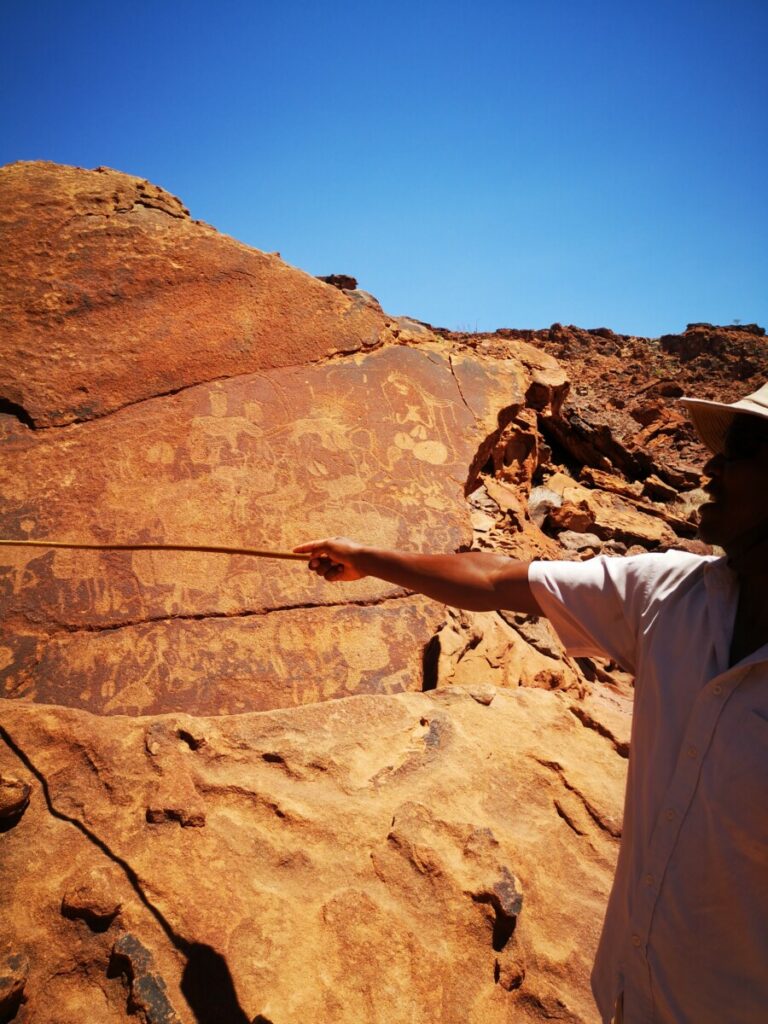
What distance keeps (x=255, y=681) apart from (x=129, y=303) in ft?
6.02

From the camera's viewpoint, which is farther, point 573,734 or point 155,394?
point 155,394

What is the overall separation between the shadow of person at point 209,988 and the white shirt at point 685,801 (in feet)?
2.40

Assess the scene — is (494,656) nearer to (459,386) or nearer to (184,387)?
(459,386)

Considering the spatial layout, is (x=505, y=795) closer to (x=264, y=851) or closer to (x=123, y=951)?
(x=264, y=851)

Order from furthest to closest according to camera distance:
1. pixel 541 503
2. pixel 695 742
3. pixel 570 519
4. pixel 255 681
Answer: pixel 541 503
pixel 570 519
pixel 255 681
pixel 695 742

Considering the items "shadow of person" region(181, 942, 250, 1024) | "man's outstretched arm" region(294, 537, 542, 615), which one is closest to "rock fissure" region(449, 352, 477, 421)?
"man's outstretched arm" region(294, 537, 542, 615)

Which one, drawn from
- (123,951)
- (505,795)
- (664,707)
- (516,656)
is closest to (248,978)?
(123,951)

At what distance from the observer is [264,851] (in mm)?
1711

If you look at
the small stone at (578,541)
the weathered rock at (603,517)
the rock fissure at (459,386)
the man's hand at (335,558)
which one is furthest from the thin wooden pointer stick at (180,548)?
the weathered rock at (603,517)

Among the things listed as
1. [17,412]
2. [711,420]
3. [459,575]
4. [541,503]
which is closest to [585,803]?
[459,575]

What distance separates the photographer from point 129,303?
3055 mm

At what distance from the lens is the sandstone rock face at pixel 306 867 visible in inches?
56.1

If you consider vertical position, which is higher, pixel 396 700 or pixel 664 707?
pixel 664 707

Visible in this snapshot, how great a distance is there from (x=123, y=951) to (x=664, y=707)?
3.98 feet
